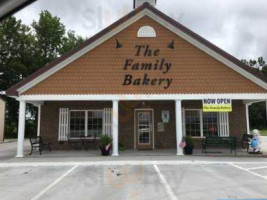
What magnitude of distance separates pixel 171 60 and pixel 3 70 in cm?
3302

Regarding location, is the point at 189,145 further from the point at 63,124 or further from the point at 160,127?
the point at 63,124

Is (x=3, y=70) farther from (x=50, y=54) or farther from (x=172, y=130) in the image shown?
(x=172, y=130)

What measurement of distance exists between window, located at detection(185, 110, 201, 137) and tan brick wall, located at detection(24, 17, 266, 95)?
278cm

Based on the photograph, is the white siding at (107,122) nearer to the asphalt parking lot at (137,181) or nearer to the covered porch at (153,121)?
the covered porch at (153,121)

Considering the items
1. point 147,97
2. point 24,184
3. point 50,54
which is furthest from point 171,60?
point 50,54

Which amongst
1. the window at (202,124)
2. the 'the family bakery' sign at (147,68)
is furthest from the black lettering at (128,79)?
the window at (202,124)

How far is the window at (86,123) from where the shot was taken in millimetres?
16984

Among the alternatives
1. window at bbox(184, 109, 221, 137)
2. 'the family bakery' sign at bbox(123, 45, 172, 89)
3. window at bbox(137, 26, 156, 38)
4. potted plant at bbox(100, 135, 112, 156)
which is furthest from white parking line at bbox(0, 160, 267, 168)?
window at bbox(137, 26, 156, 38)

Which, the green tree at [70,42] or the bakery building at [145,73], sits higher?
the green tree at [70,42]

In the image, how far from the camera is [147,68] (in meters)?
15.0

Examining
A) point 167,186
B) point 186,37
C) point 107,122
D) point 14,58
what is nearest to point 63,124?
point 107,122

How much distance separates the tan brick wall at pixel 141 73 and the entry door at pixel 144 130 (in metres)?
2.90

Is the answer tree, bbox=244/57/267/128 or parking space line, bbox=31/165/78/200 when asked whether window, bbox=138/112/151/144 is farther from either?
tree, bbox=244/57/267/128

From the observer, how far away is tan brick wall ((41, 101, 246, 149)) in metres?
16.9
